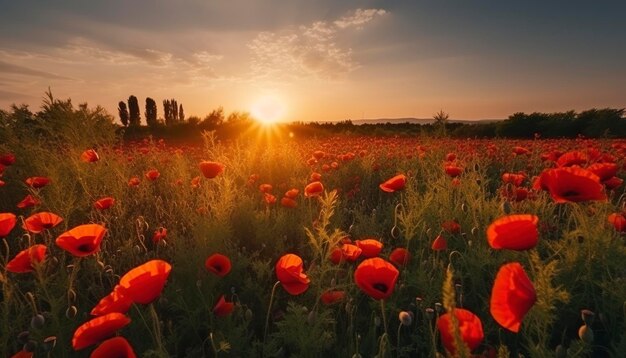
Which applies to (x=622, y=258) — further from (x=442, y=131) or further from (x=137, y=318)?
(x=442, y=131)

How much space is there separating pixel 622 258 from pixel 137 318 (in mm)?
2487

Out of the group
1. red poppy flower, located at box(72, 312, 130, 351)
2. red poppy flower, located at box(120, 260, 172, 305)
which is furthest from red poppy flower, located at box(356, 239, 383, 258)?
red poppy flower, located at box(72, 312, 130, 351)

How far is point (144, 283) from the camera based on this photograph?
1209 millimetres

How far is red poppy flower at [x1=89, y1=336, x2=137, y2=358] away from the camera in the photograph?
104 cm

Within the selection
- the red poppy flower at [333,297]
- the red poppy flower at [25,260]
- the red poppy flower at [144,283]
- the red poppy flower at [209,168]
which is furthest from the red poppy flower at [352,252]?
the red poppy flower at [209,168]

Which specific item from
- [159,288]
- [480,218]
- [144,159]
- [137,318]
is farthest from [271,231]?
[144,159]

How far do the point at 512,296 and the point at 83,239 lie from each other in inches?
64.9

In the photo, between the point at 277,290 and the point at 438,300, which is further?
the point at 277,290

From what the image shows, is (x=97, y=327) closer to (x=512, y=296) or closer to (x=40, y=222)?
(x=512, y=296)

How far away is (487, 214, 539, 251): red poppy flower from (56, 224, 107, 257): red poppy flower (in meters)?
1.57

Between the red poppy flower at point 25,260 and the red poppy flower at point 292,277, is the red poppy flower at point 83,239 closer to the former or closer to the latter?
the red poppy flower at point 25,260

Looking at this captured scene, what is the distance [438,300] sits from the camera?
2078mm

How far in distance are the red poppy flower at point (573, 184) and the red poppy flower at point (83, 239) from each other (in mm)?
1999

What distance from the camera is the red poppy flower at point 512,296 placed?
98 cm
